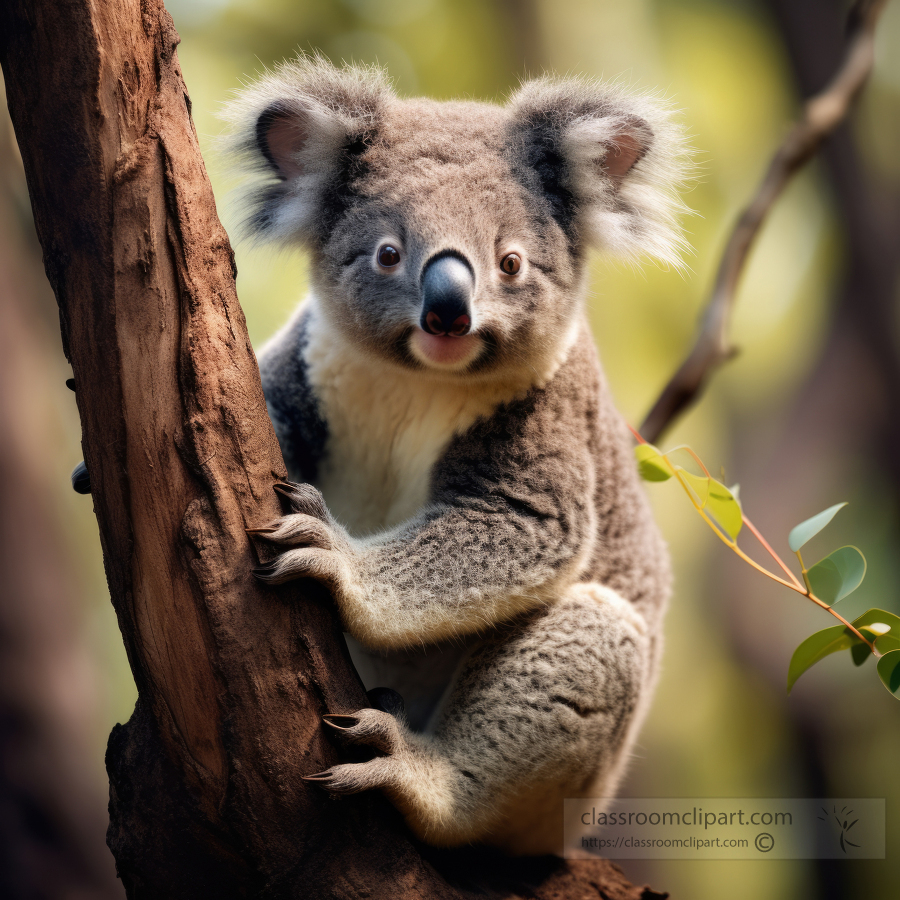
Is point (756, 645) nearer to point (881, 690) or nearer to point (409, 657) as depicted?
point (881, 690)

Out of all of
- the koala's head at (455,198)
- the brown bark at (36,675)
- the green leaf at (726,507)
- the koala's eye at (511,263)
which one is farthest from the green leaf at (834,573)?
the brown bark at (36,675)

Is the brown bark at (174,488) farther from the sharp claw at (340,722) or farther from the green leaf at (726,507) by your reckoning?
the green leaf at (726,507)

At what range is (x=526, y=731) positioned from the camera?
205 cm

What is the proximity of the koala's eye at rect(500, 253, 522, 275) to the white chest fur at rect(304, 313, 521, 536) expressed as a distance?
339mm

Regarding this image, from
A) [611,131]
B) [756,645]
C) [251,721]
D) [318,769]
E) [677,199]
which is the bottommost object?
[756,645]

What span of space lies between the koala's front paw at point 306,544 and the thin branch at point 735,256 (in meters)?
1.84

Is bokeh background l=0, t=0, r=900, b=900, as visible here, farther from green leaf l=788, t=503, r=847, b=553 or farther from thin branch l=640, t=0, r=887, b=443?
green leaf l=788, t=503, r=847, b=553

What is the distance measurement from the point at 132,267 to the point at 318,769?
109 centimetres

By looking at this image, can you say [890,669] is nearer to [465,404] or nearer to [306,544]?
[465,404]

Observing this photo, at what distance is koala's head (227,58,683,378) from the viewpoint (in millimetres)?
1934

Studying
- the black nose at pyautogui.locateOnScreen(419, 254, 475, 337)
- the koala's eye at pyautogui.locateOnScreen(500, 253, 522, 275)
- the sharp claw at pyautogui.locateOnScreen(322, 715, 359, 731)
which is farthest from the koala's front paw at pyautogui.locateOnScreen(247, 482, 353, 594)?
the koala's eye at pyautogui.locateOnScreen(500, 253, 522, 275)

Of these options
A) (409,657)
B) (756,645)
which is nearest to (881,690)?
(756,645)

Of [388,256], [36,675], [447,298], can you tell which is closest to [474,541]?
[447,298]

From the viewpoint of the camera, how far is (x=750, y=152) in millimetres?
6359
